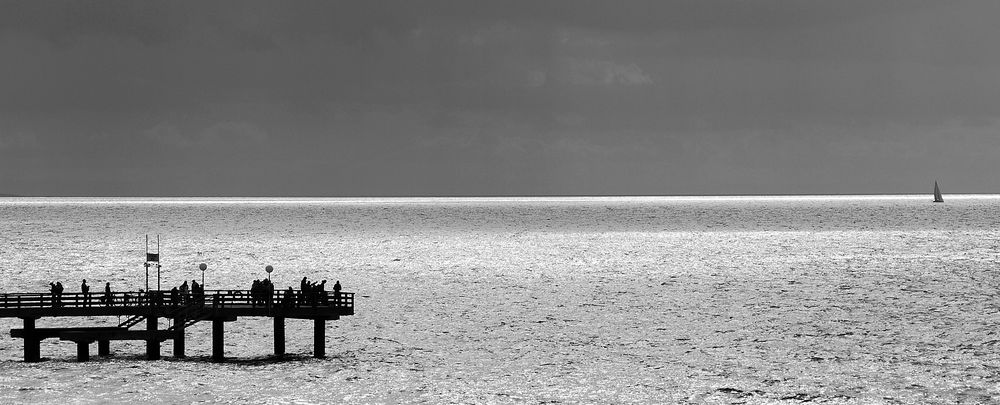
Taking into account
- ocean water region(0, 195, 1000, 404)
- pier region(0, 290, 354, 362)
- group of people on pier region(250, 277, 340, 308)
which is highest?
group of people on pier region(250, 277, 340, 308)

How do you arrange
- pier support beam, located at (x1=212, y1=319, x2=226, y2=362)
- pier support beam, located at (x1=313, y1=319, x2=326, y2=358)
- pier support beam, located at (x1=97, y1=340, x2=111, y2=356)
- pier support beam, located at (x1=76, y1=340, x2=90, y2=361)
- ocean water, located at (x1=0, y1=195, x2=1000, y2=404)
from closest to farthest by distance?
ocean water, located at (x1=0, y1=195, x2=1000, y2=404) → pier support beam, located at (x1=76, y1=340, x2=90, y2=361) → pier support beam, located at (x1=212, y1=319, x2=226, y2=362) → pier support beam, located at (x1=313, y1=319, x2=326, y2=358) → pier support beam, located at (x1=97, y1=340, x2=111, y2=356)

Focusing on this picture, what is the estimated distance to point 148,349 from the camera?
141 ft

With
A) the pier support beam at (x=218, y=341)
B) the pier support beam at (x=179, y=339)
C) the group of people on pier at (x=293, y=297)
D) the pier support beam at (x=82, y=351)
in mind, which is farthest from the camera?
the group of people on pier at (x=293, y=297)

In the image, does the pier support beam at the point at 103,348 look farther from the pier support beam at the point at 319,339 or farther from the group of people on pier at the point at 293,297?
the pier support beam at the point at 319,339

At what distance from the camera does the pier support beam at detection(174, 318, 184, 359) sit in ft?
140

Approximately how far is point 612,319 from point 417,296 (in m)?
14.6

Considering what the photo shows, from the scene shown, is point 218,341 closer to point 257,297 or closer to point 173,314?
point 257,297

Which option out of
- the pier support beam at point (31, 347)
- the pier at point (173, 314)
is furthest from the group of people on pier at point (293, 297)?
the pier support beam at point (31, 347)

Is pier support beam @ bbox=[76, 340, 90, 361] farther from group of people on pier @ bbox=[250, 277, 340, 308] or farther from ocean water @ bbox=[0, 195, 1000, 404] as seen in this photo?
group of people on pier @ bbox=[250, 277, 340, 308]

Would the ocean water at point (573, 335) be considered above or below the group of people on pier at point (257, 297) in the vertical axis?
below

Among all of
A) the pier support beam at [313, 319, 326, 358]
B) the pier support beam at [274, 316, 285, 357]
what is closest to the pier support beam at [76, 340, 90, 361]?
the pier support beam at [274, 316, 285, 357]

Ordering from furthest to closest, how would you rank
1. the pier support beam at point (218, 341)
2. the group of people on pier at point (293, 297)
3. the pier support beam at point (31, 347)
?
the group of people on pier at point (293, 297), the pier support beam at point (218, 341), the pier support beam at point (31, 347)

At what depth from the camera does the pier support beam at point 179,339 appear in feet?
140

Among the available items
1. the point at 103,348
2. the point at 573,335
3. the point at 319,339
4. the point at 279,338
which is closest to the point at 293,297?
the point at 279,338
